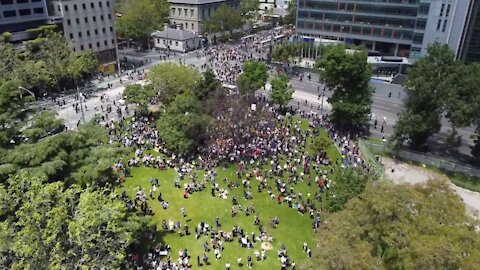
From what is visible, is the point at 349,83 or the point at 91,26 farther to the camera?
the point at 91,26

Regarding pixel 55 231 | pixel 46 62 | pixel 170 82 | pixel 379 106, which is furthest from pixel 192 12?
pixel 55 231

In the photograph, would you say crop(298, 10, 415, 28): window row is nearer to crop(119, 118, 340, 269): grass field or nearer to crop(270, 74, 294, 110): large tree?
crop(270, 74, 294, 110): large tree

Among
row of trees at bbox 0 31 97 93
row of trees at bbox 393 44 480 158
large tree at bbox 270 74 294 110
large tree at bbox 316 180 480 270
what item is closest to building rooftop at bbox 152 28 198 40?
row of trees at bbox 0 31 97 93

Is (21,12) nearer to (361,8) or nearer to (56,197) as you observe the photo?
(56,197)

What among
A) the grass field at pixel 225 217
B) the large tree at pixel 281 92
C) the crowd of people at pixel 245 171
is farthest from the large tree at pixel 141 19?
the grass field at pixel 225 217

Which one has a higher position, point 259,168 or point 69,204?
point 69,204

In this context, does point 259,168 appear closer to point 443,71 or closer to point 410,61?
point 443,71

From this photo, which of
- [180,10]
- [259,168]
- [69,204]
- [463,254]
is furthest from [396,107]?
[180,10]
